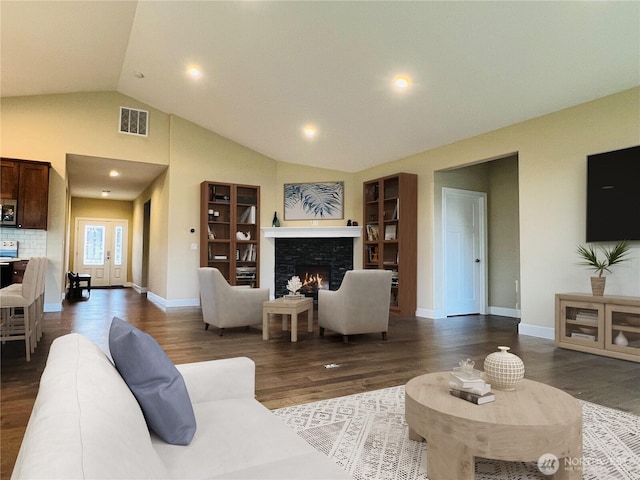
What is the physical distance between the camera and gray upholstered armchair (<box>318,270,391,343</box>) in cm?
451

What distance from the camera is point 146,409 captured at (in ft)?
4.09

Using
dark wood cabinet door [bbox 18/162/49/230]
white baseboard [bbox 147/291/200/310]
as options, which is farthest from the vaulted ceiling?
white baseboard [bbox 147/291/200/310]

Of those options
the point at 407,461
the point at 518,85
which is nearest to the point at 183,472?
the point at 407,461

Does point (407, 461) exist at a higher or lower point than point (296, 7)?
lower

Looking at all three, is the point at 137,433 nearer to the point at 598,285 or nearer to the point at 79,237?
the point at 598,285

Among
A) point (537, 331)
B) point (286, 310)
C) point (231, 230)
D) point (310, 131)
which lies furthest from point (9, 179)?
point (537, 331)

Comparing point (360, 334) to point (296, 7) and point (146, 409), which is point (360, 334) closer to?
point (296, 7)

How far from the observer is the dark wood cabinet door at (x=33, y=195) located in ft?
20.6

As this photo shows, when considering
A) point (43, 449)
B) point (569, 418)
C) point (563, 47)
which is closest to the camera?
point (43, 449)

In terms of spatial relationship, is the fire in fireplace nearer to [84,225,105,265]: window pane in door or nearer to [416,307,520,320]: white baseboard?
[416,307,520,320]: white baseboard

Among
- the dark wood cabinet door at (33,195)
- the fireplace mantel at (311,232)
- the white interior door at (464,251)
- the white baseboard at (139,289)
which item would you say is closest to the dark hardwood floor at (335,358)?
the white interior door at (464,251)

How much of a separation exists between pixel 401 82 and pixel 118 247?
10785 mm

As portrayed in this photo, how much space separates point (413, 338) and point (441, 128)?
10.1 feet

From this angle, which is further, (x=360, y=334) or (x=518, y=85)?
(x=360, y=334)
